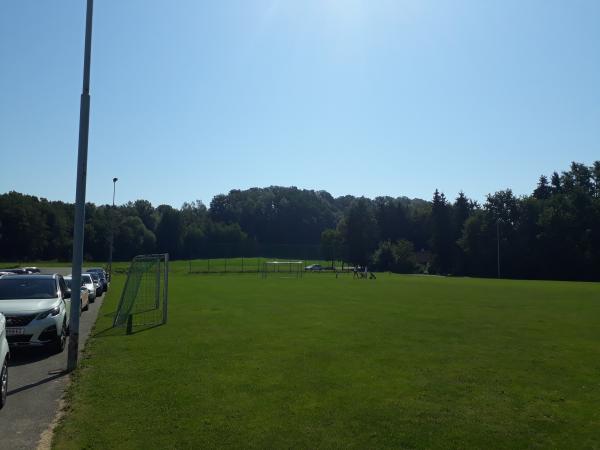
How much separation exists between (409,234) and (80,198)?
11857 centimetres

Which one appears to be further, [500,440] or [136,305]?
[136,305]

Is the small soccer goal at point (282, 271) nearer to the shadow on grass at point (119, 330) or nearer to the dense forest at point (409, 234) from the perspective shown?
the dense forest at point (409, 234)

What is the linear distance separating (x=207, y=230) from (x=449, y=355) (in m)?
133

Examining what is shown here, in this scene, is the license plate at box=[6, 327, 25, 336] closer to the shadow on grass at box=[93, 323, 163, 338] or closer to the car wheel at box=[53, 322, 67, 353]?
the car wheel at box=[53, 322, 67, 353]

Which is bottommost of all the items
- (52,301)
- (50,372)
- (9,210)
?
(50,372)

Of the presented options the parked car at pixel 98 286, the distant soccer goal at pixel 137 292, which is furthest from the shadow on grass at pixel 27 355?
the parked car at pixel 98 286

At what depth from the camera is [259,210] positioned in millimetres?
166625

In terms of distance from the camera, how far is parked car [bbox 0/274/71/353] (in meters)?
10.8

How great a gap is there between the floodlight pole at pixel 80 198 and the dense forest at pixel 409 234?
160 feet

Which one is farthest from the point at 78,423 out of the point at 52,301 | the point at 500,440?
the point at 52,301

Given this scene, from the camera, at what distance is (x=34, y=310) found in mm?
11055

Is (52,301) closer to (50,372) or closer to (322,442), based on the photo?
(50,372)

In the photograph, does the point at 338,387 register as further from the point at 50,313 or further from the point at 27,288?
the point at 27,288

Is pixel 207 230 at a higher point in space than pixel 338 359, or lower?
higher
